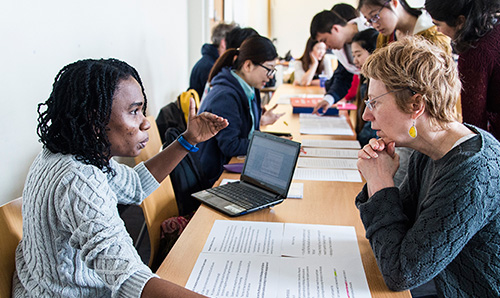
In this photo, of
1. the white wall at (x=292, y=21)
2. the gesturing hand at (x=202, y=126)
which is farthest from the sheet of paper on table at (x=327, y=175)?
the white wall at (x=292, y=21)

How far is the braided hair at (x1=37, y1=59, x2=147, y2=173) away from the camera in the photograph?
976 mm

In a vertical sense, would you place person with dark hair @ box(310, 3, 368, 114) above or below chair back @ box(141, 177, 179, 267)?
above

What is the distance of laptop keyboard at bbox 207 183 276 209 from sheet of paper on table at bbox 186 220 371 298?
12 cm

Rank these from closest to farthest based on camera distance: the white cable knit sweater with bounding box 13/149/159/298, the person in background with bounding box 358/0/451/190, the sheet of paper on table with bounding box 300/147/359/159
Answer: the white cable knit sweater with bounding box 13/149/159/298, the sheet of paper on table with bounding box 300/147/359/159, the person in background with bounding box 358/0/451/190

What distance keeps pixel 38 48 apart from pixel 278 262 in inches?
49.4

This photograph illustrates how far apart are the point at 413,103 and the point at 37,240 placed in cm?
95

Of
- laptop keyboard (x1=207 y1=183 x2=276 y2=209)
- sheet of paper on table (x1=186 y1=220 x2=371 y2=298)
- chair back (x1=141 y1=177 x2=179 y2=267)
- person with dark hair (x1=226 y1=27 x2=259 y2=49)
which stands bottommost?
chair back (x1=141 y1=177 x2=179 y2=267)

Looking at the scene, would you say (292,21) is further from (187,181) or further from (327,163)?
(187,181)

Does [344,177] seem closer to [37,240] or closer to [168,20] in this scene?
[37,240]

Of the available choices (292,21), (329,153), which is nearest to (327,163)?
(329,153)

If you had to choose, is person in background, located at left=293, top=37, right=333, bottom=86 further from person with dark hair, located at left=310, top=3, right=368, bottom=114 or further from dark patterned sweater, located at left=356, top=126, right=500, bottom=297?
dark patterned sweater, located at left=356, top=126, right=500, bottom=297

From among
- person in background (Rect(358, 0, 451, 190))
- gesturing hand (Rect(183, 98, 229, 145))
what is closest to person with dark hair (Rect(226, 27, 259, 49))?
person in background (Rect(358, 0, 451, 190))

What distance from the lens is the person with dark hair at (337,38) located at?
306 centimetres

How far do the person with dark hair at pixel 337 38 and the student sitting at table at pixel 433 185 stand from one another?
76.3 inches
